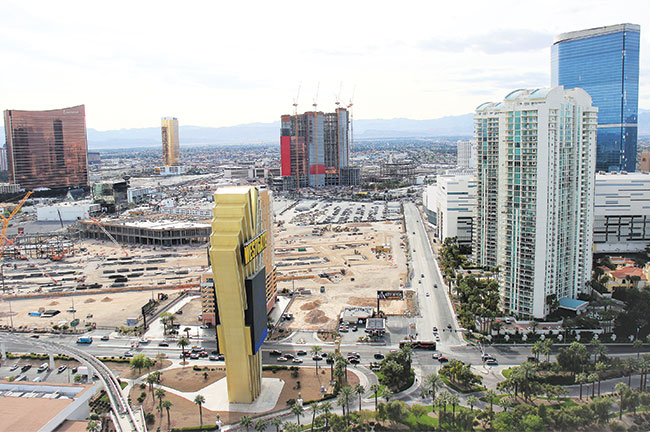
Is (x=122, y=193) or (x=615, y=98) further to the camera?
(x=122, y=193)

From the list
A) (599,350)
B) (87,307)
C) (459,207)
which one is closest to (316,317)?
(599,350)

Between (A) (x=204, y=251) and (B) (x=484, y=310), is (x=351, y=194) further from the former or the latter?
(B) (x=484, y=310)

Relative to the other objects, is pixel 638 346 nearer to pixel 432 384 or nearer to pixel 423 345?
pixel 423 345

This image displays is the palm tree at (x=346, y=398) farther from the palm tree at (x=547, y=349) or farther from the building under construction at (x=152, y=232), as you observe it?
the building under construction at (x=152, y=232)

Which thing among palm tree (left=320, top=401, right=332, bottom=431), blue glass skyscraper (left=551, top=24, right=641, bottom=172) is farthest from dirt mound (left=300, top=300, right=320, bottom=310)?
blue glass skyscraper (left=551, top=24, right=641, bottom=172)

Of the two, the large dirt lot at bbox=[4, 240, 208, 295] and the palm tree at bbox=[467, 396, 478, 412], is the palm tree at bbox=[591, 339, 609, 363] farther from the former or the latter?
the large dirt lot at bbox=[4, 240, 208, 295]

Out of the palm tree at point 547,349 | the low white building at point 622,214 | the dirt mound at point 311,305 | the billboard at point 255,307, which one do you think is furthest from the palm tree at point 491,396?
the low white building at point 622,214

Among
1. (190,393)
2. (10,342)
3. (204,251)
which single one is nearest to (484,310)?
(190,393)
